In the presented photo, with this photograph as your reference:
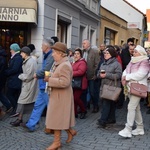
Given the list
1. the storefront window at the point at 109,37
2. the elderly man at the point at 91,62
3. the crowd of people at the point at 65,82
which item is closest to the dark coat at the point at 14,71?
the crowd of people at the point at 65,82

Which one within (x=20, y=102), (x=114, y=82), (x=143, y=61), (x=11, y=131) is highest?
(x=143, y=61)

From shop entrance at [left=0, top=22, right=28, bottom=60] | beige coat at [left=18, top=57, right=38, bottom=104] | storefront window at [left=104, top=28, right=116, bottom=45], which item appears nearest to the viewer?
beige coat at [left=18, top=57, right=38, bottom=104]

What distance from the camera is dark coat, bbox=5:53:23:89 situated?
290 inches

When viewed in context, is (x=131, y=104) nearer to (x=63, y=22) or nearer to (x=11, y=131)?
(x=11, y=131)

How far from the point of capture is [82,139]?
5.98 m

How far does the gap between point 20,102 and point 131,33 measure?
21335 mm

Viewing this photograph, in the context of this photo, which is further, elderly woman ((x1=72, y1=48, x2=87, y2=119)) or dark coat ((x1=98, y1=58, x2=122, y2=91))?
elderly woman ((x1=72, y1=48, x2=87, y2=119))

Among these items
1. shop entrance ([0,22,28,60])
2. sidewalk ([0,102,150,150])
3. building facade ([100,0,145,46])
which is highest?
building facade ([100,0,145,46])

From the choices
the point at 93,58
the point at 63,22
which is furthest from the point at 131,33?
the point at 93,58

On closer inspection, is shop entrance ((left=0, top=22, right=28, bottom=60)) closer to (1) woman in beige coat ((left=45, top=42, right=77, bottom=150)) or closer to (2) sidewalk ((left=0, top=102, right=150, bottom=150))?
(2) sidewalk ((left=0, top=102, right=150, bottom=150))

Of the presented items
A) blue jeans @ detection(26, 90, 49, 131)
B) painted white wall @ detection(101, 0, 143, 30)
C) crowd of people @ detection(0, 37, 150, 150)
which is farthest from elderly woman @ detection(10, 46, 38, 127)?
painted white wall @ detection(101, 0, 143, 30)

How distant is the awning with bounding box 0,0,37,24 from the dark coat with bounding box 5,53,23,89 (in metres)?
1.86

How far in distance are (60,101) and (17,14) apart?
459 centimetres

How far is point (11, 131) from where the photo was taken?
6398 millimetres
